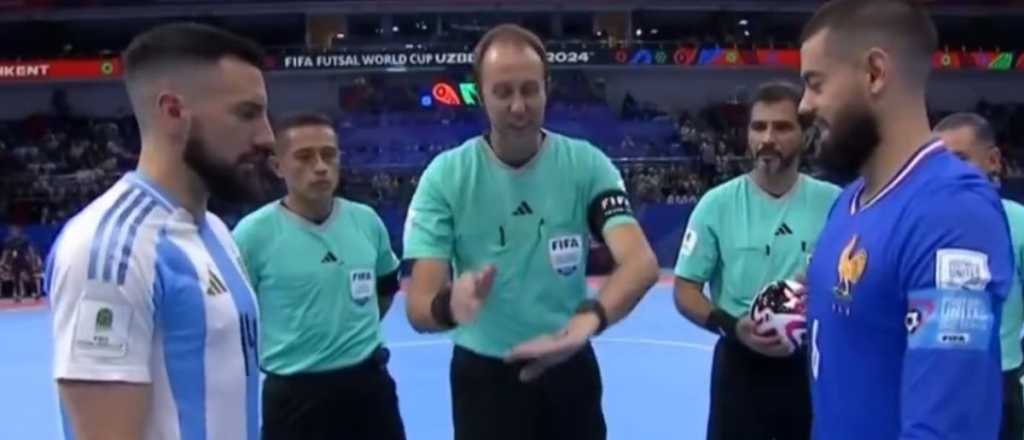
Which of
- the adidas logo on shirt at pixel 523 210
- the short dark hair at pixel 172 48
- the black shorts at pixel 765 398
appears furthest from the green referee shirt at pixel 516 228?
the short dark hair at pixel 172 48

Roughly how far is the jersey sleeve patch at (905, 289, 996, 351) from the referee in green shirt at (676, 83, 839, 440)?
6.64 ft

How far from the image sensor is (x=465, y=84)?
29000 mm

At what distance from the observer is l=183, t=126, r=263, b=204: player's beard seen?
2623 mm

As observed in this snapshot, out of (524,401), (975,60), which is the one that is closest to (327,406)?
(524,401)

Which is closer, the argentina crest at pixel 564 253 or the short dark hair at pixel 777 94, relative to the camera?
the argentina crest at pixel 564 253

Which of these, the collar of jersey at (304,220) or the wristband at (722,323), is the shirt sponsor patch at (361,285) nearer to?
the collar of jersey at (304,220)

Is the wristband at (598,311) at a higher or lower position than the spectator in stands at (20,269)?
lower

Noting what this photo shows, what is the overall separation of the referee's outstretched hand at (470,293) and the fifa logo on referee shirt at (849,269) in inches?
38.9

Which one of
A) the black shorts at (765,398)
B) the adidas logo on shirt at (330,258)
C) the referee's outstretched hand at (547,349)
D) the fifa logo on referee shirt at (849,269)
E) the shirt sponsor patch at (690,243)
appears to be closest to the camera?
the fifa logo on referee shirt at (849,269)

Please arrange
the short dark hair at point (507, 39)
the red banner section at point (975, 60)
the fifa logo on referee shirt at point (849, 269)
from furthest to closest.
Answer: the red banner section at point (975, 60) < the short dark hair at point (507, 39) < the fifa logo on referee shirt at point (849, 269)

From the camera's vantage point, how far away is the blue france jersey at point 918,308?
2.27 metres

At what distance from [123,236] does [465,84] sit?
26.8 meters

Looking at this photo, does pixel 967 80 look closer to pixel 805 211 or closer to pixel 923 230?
pixel 805 211

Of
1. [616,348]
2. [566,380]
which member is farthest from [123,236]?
[616,348]
